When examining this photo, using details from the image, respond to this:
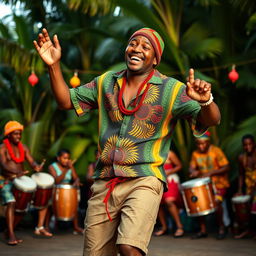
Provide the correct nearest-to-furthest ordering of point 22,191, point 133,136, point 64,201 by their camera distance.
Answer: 1. point 133,136
2. point 22,191
3. point 64,201

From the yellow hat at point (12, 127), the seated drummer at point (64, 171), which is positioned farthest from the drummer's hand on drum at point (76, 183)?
the yellow hat at point (12, 127)

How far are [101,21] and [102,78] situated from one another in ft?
27.7

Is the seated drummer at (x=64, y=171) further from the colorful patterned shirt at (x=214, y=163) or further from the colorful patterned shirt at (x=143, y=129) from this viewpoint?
the colorful patterned shirt at (x=143, y=129)

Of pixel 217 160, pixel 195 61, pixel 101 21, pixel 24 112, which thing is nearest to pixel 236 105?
pixel 195 61

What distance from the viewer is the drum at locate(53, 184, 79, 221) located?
8820 mm

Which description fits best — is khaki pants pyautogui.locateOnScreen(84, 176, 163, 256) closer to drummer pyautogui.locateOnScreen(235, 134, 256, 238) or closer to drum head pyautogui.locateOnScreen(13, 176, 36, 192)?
drum head pyautogui.locateOnScreen(13, 176, 36, 192)

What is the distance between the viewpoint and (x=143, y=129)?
3562mm

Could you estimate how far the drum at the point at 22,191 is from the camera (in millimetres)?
8172

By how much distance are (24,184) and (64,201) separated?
86 centimetres

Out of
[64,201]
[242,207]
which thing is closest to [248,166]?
[242,207]

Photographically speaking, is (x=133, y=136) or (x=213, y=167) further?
(x=213, y=167)

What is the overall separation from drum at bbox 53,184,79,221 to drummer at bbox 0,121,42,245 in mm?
623

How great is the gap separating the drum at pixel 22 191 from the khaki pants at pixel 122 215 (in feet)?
15.4

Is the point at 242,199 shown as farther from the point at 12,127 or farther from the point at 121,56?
the point at 121,56
